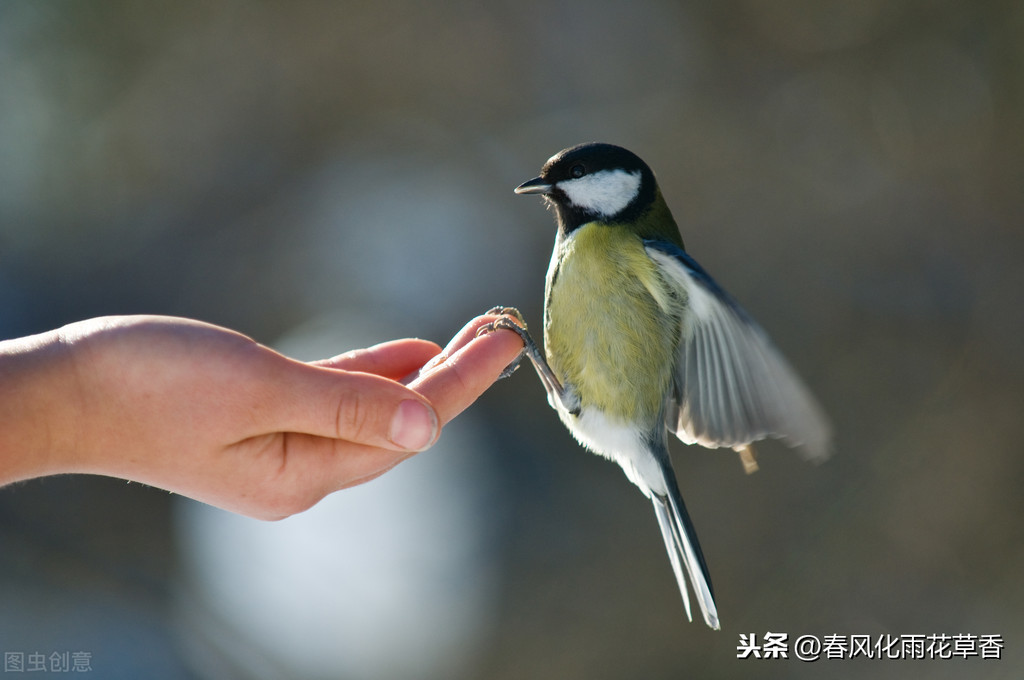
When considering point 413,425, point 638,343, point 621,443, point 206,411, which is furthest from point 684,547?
point 206,411

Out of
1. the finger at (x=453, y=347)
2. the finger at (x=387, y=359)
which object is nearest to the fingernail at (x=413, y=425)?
the finger at (x=453, y=347)

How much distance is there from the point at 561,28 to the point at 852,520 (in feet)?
5.80

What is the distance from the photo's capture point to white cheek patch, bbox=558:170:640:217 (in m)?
1.45

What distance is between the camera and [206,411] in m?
1.01

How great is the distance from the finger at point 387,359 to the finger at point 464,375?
17 cm

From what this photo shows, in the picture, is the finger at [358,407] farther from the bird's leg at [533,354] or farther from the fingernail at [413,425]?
the bird's leg at [533,354]

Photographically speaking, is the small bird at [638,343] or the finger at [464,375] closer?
the finger at [464,375]

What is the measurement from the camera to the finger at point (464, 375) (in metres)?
1.10

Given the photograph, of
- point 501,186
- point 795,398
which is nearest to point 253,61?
point 501,186

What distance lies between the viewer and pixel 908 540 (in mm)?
2463

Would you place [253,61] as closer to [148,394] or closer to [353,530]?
[353,530]

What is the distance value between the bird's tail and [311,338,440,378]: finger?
47cm

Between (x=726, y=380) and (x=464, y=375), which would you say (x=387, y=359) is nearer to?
(x=464, y=375)

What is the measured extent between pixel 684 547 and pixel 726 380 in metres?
0.28
